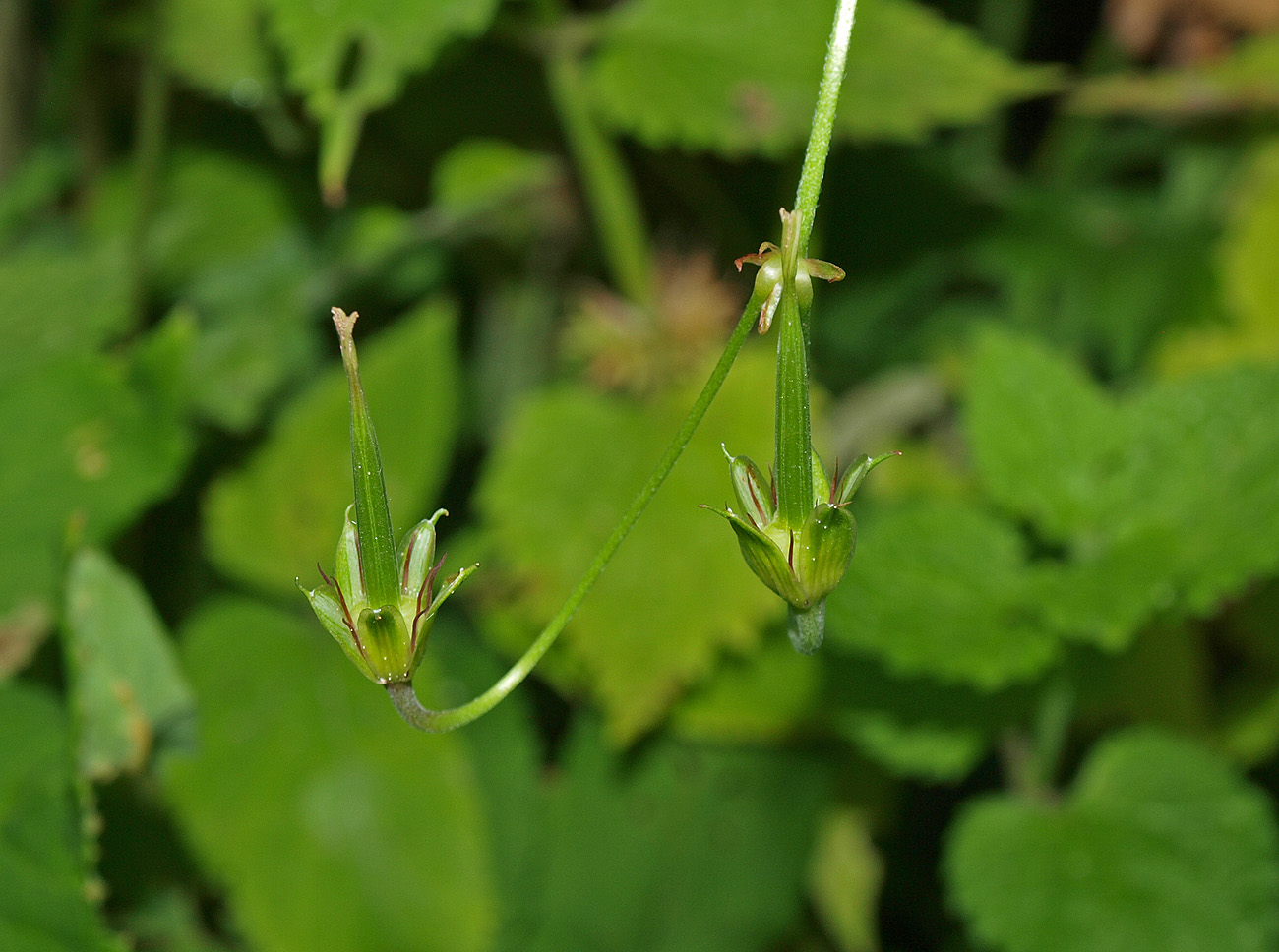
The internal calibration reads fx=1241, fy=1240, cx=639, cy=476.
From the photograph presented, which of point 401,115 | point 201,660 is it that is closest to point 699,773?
point 201,660

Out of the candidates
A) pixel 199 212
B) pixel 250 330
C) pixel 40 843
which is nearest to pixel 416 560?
pixel 40 843

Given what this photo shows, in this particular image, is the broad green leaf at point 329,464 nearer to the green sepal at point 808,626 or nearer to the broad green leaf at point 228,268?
the broad green leaf at point 228,268

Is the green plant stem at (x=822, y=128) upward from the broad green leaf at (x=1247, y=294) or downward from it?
upward

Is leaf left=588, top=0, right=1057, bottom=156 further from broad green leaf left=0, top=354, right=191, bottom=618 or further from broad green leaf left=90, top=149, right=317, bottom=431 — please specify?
broad green leaf left=0, top=354, right=191, bottom=618

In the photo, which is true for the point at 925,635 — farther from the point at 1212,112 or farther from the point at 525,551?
the point at 1212,112

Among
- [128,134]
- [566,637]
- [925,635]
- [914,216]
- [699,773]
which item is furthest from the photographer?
[914,216]

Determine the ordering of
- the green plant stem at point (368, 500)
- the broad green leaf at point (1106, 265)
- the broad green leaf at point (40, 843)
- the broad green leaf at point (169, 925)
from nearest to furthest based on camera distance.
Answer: the green plant stem at point (368, 500) → the broad green leaf at point (40, 843) → the broad green leaf at point (169, 925) → the broad green leaf at point (1106, 265)

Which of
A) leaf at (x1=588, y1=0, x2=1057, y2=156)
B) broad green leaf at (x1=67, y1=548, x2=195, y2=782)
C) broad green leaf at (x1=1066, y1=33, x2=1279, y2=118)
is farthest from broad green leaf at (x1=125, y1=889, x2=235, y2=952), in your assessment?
broad green leaf at (x1=1066, y1=33, x2=1279, y2=118)

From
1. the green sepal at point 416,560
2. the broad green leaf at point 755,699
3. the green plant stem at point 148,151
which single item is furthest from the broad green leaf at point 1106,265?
the green sepal at point 416,560
